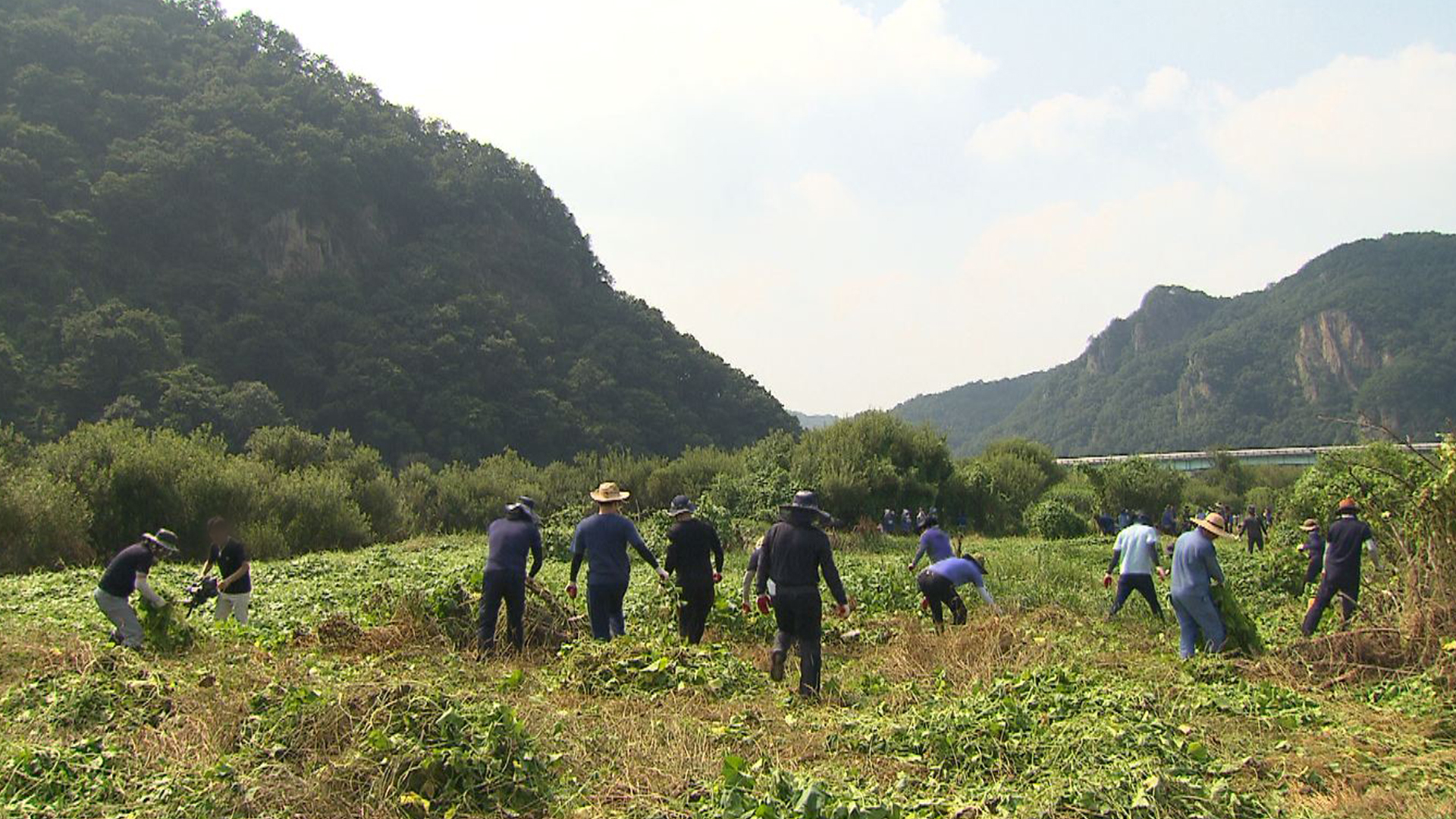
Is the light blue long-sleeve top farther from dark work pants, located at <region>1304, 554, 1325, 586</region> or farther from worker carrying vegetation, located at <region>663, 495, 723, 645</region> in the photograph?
dark work pants, located at <region>1304, 554, 1325, 586</region>

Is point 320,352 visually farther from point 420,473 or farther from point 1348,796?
point 1348,796

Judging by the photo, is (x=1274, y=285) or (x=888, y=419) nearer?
(x=888, y=419)

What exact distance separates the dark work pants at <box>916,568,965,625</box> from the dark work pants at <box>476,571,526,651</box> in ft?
14.4

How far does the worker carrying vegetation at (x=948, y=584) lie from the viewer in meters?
10.5

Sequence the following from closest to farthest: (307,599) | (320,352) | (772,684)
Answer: (772,684) → (307,599) → (320,352)

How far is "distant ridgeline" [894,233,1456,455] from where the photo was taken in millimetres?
108312

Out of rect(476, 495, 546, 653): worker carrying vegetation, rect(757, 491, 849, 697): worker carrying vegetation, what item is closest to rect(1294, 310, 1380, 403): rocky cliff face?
rect(757, 491, 849, 697): worker carrying vegetation

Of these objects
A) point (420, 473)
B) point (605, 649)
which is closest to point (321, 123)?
point (420, 473)

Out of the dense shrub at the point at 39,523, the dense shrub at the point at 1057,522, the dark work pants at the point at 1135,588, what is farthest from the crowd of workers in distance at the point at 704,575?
the dense shrub at the point at 1057,522

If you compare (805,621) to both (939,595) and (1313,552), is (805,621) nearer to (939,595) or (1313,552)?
(939,595)

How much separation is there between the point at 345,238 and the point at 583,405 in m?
22.3

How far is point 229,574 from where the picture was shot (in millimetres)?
10359

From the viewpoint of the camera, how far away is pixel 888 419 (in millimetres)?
39344

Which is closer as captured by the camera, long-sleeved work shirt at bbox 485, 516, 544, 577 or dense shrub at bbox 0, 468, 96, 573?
long-sleeved work shirt at bbox 485, 516, 544, 577
